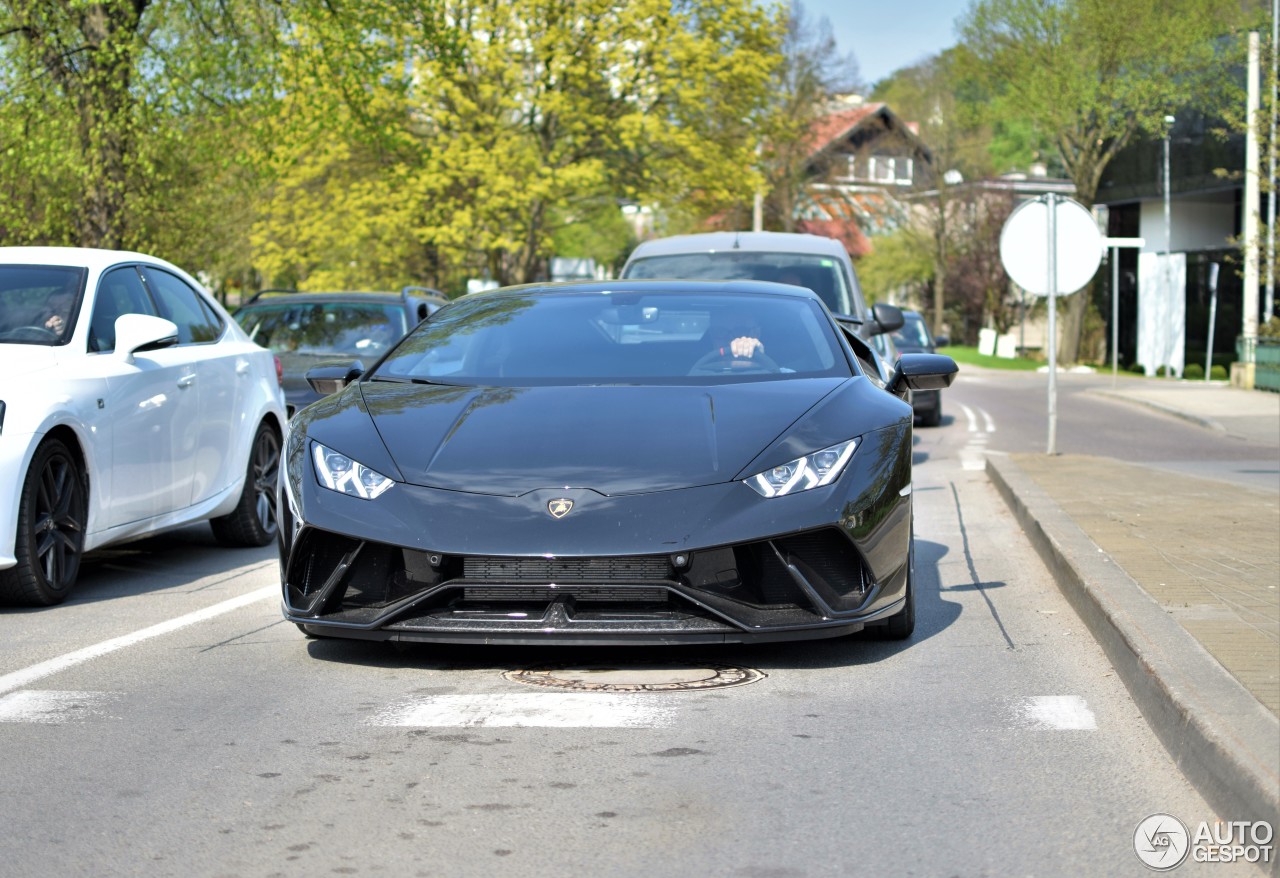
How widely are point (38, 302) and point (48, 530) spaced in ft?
4.09

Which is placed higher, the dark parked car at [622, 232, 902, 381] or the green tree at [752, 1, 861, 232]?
the green tree at [752, 1, 861, 232]

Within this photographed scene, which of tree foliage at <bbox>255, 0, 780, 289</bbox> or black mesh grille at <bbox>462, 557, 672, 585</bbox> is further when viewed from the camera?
tree foliage at <bbox>255, 0, 780, 289</bbox>

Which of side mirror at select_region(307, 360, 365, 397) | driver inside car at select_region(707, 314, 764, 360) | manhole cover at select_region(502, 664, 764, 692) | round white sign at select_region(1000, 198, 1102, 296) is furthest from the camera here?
round white sign at select_region(1000, 198, 1102, 296)

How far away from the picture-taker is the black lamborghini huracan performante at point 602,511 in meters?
5.39

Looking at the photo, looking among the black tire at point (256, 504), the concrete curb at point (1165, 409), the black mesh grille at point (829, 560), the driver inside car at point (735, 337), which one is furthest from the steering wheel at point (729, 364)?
the concrete curb at point (1165, 409)

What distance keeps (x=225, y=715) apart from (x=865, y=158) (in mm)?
66680

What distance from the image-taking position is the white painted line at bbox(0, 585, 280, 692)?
5738mm

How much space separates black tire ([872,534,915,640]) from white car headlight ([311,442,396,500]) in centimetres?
184

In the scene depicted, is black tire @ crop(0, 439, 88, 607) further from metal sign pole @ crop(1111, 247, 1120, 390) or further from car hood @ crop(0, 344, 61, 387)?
metal sign pole @ crop(1111, 247, 1120, 390)

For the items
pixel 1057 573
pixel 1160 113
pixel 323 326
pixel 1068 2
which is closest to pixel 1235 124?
pixel 1160 113

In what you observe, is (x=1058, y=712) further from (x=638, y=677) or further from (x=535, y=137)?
(x=535, y=137)

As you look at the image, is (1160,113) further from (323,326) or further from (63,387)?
(63,387)

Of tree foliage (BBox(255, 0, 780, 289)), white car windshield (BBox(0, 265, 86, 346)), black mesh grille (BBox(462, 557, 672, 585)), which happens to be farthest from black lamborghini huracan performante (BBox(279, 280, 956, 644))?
tree foliage (BBox(255, 0, 780, 289))

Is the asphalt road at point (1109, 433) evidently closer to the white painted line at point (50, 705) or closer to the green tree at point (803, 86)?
the white painted line at point (50, 705)
